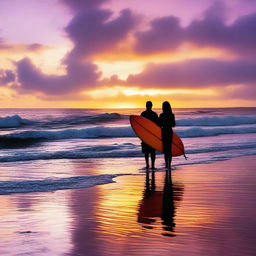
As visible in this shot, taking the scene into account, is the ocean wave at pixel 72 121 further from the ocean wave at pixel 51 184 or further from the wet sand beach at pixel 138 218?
the wet sand beach at pixel 138 218

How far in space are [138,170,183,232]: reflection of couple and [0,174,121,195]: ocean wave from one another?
111cm

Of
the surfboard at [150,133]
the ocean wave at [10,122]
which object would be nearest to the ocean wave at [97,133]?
the ocean wave at [10,122]

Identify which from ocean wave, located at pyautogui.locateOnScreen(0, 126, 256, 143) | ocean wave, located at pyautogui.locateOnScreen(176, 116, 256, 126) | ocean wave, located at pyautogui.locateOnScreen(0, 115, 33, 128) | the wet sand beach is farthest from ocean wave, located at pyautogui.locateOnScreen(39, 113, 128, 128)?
the wet sand beach

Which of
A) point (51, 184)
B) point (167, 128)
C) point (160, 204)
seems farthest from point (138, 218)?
point (167, 128)

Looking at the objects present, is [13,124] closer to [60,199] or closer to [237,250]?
[60,199]

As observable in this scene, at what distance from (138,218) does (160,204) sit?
1.13 meters

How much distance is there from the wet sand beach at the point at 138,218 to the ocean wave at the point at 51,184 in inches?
14.3

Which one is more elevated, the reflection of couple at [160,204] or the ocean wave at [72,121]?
the ocean wave at [72,121]

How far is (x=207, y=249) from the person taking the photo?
4.79 m

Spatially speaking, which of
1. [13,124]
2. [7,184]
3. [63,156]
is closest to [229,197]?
[7,184]

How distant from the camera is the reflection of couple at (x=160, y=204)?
20.2ft

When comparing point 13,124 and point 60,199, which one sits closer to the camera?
point 60,199

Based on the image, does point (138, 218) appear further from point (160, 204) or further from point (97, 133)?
point (97, 133)

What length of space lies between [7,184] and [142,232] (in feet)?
15.9
